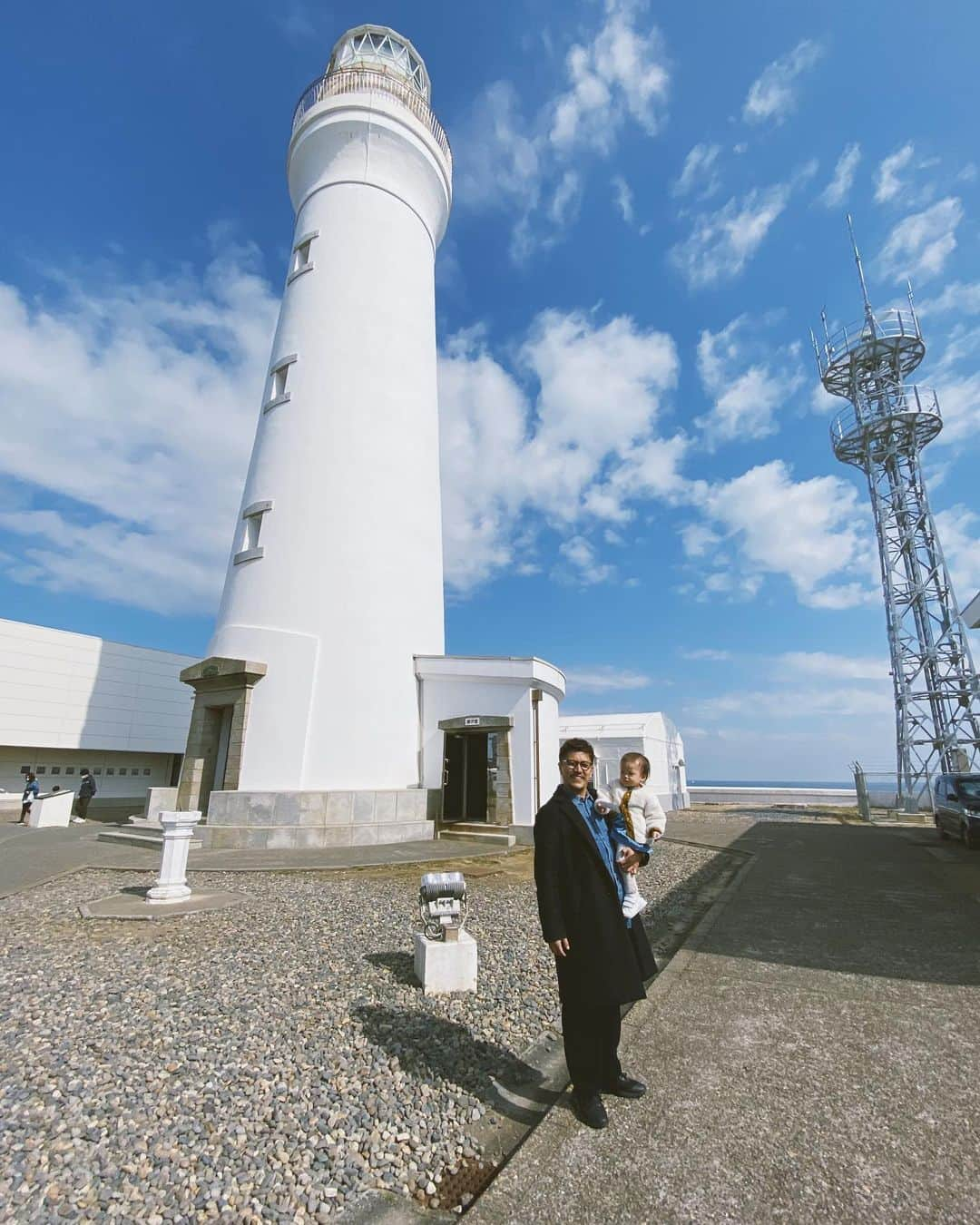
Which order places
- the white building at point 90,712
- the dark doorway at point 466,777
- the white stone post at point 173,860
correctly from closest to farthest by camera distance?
the white stone post at point 173,860, the dark doorway at point 466,777, the white building at point 90,712

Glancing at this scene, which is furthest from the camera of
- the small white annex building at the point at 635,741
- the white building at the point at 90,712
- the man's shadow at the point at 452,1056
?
the small white annex building at the point at 635,741

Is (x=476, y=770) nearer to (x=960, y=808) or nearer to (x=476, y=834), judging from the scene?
(x=476, y=834)

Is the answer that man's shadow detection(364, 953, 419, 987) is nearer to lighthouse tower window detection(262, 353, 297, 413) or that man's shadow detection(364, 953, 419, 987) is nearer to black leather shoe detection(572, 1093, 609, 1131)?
black leather shoe detection(572, 1093, 609, 1131)

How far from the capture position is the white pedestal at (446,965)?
427 centimetres

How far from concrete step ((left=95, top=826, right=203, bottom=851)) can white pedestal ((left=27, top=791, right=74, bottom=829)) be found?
4792mm

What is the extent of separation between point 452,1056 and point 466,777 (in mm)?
11233

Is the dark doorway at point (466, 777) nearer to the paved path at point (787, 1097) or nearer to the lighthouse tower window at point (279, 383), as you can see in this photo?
the paved path at point (787, 1097)

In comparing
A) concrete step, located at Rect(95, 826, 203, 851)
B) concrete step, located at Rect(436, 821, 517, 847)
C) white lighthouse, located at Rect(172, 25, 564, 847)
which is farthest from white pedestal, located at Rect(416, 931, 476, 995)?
concrete step, located at Rect(95, 826, 203, 851)

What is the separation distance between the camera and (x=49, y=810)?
15312 mm

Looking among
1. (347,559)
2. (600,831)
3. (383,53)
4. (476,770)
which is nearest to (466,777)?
(476,770)

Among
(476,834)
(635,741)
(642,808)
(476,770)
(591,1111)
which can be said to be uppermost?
(635,741)

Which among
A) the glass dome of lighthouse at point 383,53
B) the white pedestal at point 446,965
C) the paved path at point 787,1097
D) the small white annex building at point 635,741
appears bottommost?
the paved path at point 787,1097

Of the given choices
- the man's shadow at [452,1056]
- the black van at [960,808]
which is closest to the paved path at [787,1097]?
the man's shadow at [452,1056]

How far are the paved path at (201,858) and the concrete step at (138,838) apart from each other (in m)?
0.18
